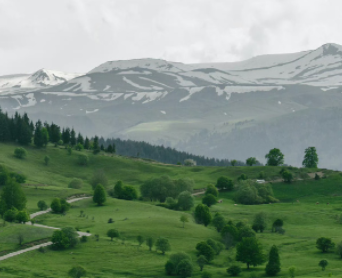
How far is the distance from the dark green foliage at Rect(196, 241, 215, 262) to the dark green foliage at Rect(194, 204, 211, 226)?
87.0 ft

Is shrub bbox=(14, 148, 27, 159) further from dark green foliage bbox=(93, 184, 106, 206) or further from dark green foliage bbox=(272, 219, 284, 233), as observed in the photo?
dark green foliage bbox=(272, 219, 284, 233)

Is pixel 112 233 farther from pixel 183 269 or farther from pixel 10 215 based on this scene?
pixel 10 215

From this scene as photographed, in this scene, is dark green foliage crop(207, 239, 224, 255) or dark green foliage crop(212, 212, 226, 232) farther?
dark green foliage crop(212, 212, 226, 232)

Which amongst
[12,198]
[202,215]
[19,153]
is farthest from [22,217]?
[19,153]

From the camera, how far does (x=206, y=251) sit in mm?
92250

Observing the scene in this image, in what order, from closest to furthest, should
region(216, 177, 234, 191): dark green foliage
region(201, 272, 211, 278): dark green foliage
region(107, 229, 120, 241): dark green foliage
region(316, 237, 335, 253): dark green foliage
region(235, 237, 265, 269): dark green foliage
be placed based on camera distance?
region(201, 272, 211, 278): dark green foliage
region(235, 237, 265, 269): dark green foliage
region(316, 237, 335, 253): dark green foliage
region(107, 229, 120, 241): dark green foliage
region(216, 177, 234, 191): dark green foliage

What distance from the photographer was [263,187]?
164 m

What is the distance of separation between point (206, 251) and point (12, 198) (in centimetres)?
4828

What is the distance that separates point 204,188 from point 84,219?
6888 cm

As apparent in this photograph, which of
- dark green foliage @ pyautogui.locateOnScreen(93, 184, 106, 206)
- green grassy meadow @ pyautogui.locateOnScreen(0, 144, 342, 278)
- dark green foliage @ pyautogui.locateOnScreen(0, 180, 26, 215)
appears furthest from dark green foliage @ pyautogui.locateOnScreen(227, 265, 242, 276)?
dark green foliage @ pyautogui.locateOnScreen(93, 184, 106, 206)

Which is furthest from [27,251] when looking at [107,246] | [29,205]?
[29,205]

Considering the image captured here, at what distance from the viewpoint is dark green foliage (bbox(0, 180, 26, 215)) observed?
377 feet

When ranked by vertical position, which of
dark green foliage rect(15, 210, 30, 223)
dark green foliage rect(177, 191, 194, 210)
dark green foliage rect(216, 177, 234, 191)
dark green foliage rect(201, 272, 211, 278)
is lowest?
dark green foliage rect(201, 272, 211, 278)

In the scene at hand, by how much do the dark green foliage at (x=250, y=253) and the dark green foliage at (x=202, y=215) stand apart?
95.5 ft
